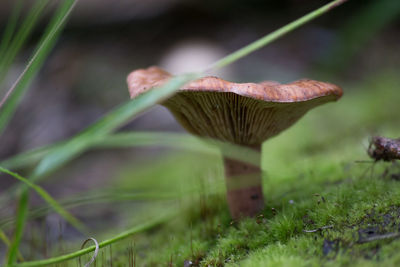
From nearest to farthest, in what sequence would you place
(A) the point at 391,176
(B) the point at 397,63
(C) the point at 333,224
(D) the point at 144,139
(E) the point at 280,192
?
(D) the point at 144,139, (C) the point at 333,224, (A) the point at 391,176, (E) the point at 280,192, (B) the point at 397,63

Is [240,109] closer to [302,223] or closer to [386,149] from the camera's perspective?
[302,223]

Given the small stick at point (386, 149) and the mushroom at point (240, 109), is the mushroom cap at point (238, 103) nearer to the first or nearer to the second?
the mushroom at point (240, 109)

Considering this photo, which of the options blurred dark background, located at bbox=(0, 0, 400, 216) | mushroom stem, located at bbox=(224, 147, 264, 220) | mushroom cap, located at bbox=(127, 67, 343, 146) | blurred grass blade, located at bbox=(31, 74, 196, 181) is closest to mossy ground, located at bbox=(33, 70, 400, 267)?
mushroom stem, located at bbox=(224, 147, 264, 220)

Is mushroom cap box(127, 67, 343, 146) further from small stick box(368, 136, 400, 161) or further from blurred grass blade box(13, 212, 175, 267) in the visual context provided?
blurred grass blade box(13, 212, 175, 267)

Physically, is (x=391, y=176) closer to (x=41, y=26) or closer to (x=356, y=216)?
(x=356, y=216)

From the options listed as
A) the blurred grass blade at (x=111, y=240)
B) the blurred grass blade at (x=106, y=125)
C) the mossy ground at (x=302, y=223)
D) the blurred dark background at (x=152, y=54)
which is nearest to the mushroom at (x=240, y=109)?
the mossy ground at (x=302, y=223)

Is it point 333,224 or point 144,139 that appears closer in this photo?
point 144,139

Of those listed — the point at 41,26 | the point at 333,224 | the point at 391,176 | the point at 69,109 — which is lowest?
the point at 333,224

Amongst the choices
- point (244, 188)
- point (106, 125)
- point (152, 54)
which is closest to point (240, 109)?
point (244, 188)

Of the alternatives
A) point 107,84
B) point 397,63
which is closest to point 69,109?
point 107,84
